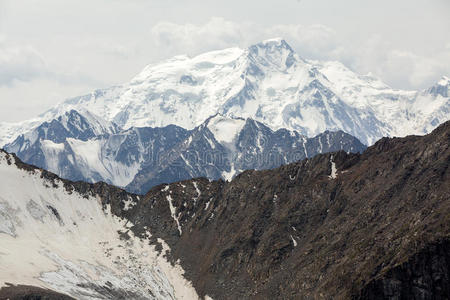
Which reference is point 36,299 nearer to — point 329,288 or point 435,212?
point 329,288

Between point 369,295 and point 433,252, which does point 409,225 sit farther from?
point 369,295

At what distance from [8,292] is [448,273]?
A: 506ft

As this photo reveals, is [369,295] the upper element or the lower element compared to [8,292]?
lower

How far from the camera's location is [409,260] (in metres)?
178

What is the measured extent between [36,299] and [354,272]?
117 meters

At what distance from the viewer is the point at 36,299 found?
19975cm

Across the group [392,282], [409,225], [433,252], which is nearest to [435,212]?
[409,225]

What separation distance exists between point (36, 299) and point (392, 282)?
127 metres

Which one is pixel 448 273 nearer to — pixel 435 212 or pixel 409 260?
pixel 409 260

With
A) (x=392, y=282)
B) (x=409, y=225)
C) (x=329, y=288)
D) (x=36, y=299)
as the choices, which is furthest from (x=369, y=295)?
(x=36, y=299)

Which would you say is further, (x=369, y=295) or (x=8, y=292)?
(x=8, y=292)

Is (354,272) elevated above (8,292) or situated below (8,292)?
below

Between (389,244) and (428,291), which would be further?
(389,244)

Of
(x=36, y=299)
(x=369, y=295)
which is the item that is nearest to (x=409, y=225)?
(x=369, y=295)
